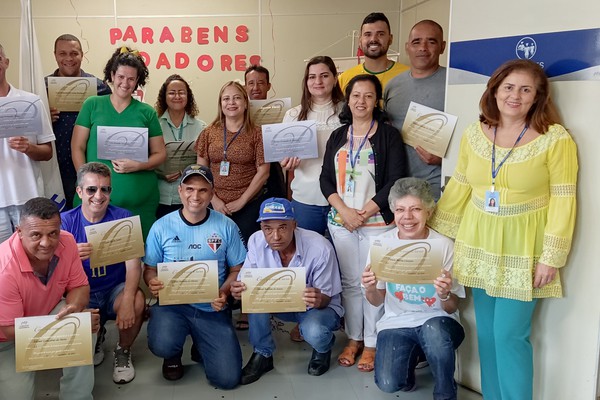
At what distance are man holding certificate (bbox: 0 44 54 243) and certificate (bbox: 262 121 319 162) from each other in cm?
121

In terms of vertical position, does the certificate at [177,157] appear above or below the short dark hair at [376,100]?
below

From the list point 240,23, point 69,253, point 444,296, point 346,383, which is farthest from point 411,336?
point 240,23

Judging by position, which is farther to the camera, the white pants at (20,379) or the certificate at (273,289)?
the certificate at (273,289)

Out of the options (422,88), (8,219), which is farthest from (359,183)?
(8,219)

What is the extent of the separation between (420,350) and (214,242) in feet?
3.80

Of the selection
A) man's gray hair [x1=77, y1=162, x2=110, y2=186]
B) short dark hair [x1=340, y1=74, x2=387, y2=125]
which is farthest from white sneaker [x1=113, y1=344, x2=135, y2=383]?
short dark hair [x1=340, y1=74, x2=387, y2=125]

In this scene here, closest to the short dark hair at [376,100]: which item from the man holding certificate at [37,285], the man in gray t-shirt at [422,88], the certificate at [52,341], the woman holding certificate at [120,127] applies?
the man in gray t-shirt at [422,88]

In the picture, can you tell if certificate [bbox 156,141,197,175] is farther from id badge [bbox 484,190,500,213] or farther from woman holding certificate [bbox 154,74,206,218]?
id badge [bbox 484,190,500,213]

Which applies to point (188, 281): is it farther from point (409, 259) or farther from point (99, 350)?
point (409, 259)

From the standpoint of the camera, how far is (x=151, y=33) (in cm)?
583

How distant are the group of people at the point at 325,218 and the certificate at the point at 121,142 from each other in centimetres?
5

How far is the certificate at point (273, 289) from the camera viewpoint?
268 centimetres

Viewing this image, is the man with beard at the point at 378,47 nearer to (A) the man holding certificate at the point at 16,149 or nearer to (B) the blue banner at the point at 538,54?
(B) the blue banner at the point at 538,54

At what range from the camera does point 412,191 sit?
2.51m
